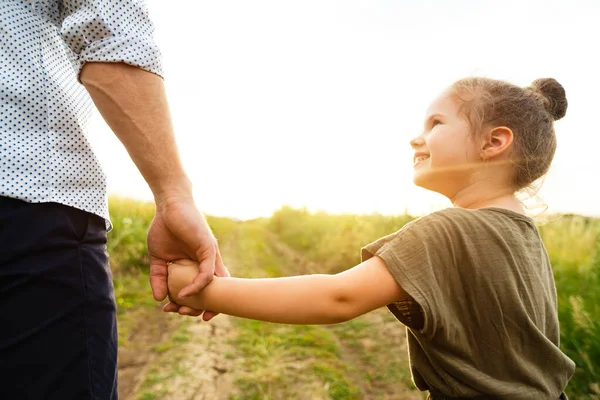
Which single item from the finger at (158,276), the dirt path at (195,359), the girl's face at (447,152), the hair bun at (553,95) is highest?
the hair bun at (553,95)

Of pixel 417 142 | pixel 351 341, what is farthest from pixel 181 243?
pixel 351 341

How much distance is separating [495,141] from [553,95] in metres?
0.41

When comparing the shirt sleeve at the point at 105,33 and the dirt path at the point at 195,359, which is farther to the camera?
the dirt path at the point at 195,359

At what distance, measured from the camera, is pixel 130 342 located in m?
4.27

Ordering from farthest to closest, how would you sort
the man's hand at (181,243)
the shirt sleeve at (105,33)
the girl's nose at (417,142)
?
the girl's nose at (417,142) → the man's hand at (181,243) → the shirt sleeve at (105,33)

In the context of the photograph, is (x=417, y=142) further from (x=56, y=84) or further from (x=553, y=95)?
(x=56, y=84)

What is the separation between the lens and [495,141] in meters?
1.76

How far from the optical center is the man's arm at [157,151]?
131cm

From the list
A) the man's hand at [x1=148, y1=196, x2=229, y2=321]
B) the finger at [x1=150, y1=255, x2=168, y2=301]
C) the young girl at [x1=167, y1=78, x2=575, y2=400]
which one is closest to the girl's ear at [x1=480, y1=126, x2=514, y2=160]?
the young girl at [x1=167, y1=78, x2=575, y2=400]

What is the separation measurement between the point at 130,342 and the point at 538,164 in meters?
3.89

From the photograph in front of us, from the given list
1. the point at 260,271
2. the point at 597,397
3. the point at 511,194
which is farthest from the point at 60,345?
the point at 260,271

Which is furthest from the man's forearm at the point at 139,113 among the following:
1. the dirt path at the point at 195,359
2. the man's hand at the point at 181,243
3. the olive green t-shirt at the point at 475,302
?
the dirt path at the point at 195,359

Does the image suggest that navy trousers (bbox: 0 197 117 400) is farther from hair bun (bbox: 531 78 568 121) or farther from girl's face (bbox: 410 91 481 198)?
hair bun (bbox: 531 78 568 121)

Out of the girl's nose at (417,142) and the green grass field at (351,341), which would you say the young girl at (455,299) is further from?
the green grass field at (351,341)
